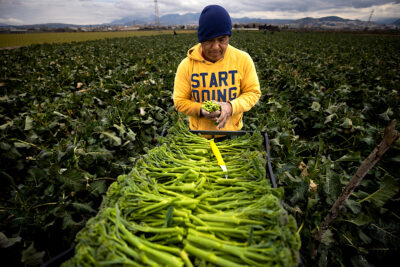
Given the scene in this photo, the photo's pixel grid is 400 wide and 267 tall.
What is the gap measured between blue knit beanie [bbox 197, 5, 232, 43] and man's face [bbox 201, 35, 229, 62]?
98mm

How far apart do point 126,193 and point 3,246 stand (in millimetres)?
1201

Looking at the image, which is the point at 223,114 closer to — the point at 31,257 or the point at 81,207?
the point at 81,207

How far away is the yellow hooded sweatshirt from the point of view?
2.50 meters

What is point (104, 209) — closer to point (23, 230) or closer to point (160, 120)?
point (23, 230)

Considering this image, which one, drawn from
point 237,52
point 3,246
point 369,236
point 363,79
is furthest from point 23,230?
point 363,79

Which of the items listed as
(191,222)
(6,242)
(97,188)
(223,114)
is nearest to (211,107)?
(223,114)

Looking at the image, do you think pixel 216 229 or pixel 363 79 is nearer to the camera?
pixel 216 229

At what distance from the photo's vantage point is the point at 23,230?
6.00 feet

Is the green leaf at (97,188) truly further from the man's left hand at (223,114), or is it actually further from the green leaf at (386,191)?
the green leaf at (386,191)

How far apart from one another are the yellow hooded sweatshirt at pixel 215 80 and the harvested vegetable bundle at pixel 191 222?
104 cm

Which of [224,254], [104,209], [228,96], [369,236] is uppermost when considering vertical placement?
[228,96]

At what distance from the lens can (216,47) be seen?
2.24 meters

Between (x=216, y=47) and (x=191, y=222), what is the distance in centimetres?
194

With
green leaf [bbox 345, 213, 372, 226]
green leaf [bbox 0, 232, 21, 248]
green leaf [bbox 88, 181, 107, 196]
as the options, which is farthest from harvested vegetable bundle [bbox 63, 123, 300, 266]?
green leaf [bbox 345, 213, 372, 226]
